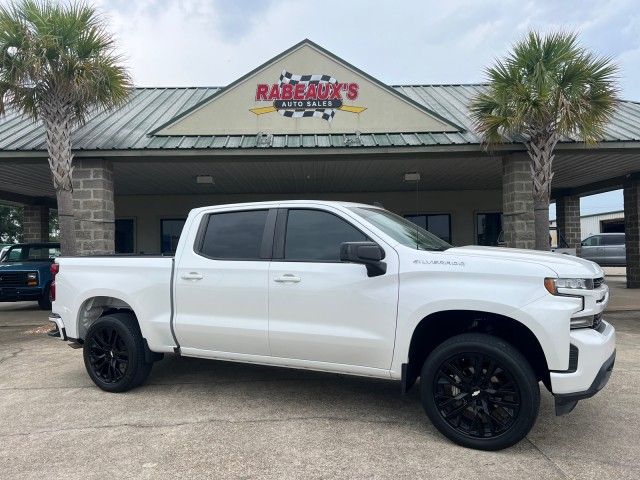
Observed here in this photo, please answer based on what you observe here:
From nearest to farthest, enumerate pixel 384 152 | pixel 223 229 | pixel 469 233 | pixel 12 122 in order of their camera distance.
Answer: pixel 223 229 → pixel 384 152 → pixel 12 122 → pixel 469 233

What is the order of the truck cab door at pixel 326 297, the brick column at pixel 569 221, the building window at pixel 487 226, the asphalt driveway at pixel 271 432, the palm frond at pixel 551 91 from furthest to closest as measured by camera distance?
the brick column at pixel 569 221 < the building window at pixel 487 226 < the palm frond at pixel 551 91 < the truck cab door at pixel 326 297 < the asphalt driveway at pixel 271 432

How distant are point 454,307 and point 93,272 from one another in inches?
141

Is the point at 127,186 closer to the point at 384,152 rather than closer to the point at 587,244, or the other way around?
the point at 384,152

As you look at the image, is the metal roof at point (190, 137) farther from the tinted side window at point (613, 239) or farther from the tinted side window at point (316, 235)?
the tinted side window at point (613, 239)

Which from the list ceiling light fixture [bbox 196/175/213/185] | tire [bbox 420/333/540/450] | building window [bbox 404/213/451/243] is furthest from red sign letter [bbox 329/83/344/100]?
building window [bbox 404/213/451/243]

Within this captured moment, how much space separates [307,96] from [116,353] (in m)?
6.44

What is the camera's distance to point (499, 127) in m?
8.18

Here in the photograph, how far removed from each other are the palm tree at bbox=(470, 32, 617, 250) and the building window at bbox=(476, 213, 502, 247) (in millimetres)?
8140

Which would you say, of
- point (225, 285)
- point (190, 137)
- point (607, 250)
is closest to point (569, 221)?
point (607, 250)

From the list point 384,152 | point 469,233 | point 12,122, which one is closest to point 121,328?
point 384,152

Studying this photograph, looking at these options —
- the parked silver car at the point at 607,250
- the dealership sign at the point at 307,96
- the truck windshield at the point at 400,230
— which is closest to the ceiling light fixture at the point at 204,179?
the dealership sign at the point at 307,96

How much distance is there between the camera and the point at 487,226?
1647cm

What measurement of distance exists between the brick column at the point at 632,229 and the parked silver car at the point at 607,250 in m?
9.11

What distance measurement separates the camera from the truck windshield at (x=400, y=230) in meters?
A: 3.88
